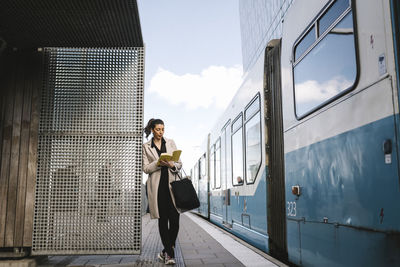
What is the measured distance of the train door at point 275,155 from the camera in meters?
5.42

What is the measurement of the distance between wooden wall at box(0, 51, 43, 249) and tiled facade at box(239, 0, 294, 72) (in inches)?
1634

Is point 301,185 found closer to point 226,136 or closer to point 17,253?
point 17,253

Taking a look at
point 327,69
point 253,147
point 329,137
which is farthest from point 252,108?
point 329,137

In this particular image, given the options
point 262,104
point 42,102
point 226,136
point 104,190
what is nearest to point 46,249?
point 104,190

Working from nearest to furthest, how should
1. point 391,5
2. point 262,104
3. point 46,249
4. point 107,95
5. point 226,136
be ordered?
point 391,5 → point 46,249 → point 107,95 → point 262,104 → point 226,136

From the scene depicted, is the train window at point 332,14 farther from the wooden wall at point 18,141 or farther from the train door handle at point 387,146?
the wooden wall at point 18,141

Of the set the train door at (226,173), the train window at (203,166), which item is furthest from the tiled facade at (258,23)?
the train door at (226,173)

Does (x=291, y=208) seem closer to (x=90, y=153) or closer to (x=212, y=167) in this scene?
(x=90, y=153)

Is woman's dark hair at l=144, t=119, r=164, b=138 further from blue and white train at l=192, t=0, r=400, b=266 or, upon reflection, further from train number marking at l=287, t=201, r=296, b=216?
train number marking at l=287, t=201, r=296, b=216

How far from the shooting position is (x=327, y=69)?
3.89 m

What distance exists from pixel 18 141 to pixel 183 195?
7.13 ft

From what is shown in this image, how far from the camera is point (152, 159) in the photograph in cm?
515

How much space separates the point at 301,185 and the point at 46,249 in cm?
308

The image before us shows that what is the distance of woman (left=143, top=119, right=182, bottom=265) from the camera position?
5035 millimetres
